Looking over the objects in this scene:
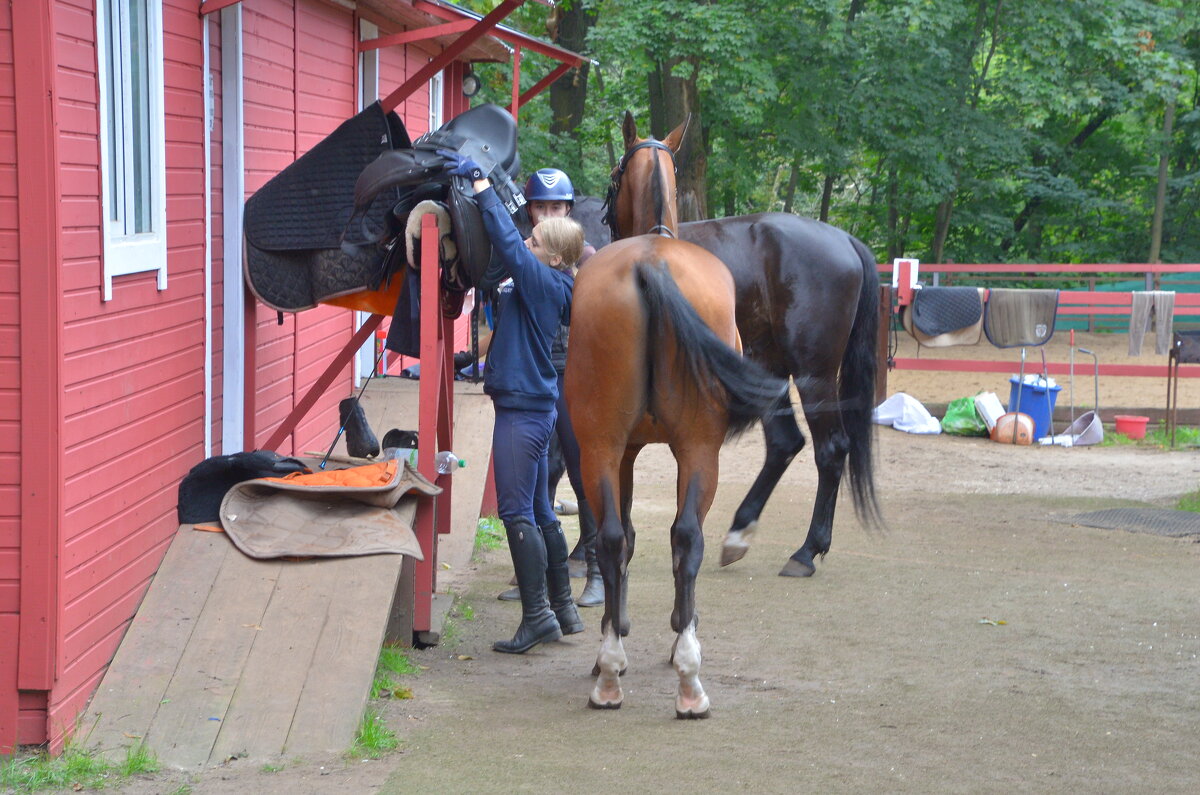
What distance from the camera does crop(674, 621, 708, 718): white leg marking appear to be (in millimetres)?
4309

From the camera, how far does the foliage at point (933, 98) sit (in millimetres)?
17453

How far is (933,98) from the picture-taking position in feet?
65.2

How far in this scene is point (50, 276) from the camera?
143 inches

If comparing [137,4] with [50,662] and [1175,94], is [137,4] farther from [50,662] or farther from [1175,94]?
[1175,94]

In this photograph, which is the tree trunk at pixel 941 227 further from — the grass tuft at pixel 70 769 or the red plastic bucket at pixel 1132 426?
the grass tuft at pixel 70 769

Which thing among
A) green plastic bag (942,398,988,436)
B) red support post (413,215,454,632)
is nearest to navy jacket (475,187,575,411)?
red support post (413,215,454,632)

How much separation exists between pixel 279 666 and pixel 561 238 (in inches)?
78.4

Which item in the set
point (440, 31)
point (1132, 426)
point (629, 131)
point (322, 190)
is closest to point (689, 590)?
point (322, 190)

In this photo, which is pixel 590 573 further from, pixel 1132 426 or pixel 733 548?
pixel 1132 426

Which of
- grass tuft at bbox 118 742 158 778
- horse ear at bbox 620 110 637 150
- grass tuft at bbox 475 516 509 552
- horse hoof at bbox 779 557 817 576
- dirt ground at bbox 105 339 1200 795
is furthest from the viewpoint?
grass tuft at bbox 475 516 509 552

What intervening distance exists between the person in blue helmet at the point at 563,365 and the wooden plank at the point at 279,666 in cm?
130

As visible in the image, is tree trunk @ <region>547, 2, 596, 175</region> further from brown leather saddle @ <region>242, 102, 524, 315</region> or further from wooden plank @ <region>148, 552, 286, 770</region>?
wooden plank @ <region>148, 552, 286, 770</region>

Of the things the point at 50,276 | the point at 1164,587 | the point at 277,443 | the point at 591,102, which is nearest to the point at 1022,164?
the point at 591,102

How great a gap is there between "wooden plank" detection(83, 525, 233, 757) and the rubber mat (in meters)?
6.20
